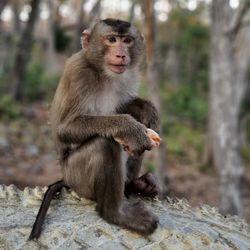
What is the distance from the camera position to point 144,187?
4852 millimetres

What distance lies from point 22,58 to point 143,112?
14196 millimetres

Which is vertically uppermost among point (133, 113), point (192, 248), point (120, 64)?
point (120, 64)

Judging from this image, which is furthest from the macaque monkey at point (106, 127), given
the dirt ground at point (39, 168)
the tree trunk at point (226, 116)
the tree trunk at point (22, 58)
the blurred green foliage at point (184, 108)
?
the blurred green foliage at point (184, 108)

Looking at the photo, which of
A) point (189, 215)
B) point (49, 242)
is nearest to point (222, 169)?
point (189, 215)

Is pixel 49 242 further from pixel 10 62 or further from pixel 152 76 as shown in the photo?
pixel 10 62

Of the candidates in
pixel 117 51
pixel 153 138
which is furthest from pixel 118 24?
pixel 153 138

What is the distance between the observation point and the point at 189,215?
4.57m

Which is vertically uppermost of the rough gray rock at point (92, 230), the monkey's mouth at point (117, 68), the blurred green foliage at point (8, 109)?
the monkey's mouth at point (117, 68)

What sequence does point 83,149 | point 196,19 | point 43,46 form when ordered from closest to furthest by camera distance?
point 83,149
point 196,19
point 43,46

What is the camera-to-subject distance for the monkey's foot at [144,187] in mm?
4852

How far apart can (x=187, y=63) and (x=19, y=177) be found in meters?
21.6

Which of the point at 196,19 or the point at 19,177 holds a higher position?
the point at 196,19

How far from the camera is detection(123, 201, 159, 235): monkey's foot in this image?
4.22 metres

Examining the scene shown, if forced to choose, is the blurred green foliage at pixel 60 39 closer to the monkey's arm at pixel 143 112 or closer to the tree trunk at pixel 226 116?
the tree trunk at pixel 226 116
